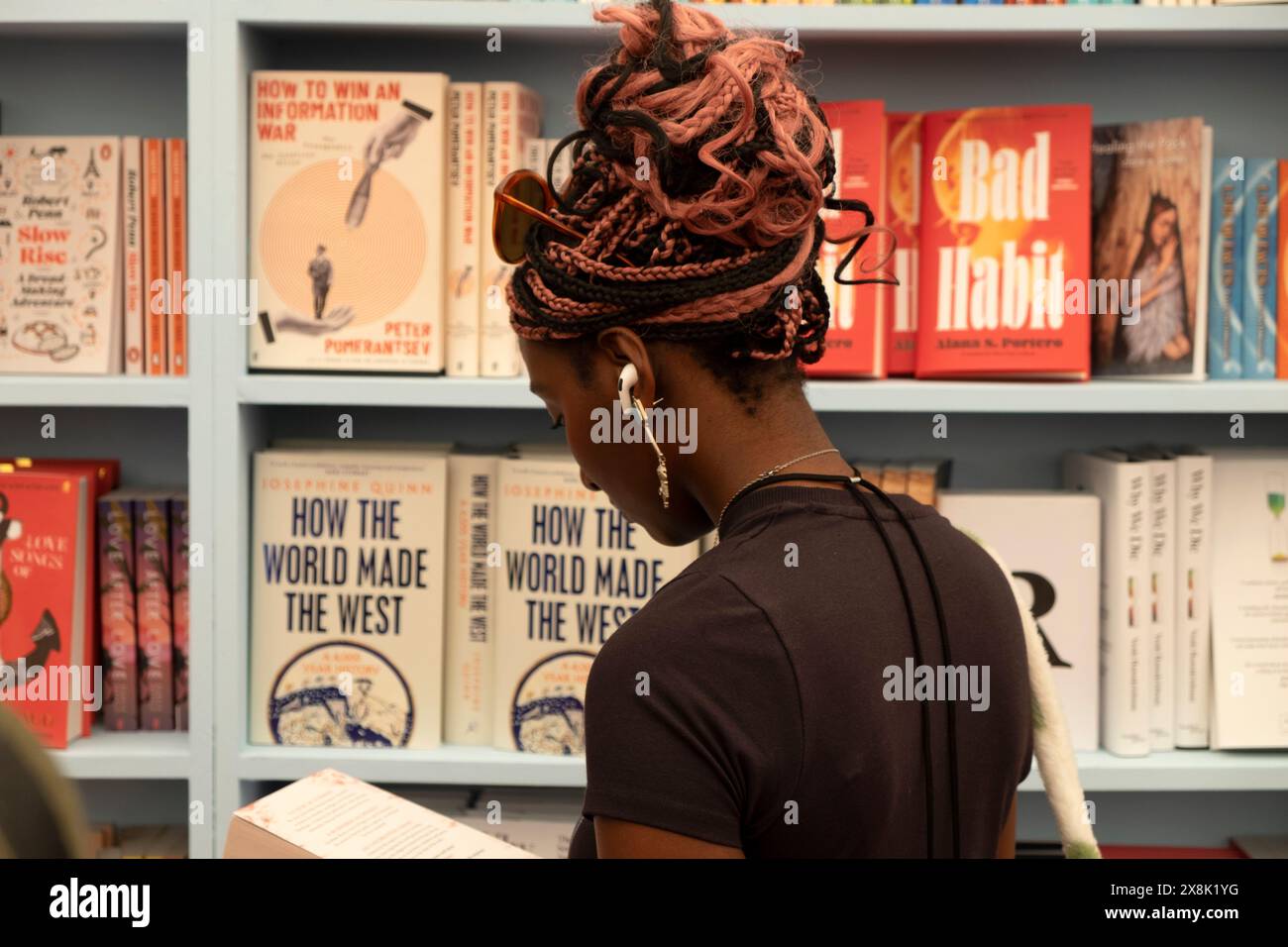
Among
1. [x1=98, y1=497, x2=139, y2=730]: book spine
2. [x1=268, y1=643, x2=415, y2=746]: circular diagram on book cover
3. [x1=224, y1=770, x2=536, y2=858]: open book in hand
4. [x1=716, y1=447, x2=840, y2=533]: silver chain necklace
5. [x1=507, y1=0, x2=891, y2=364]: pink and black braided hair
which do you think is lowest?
[x1=268, y1=643, x2=415, y2=746]: circular diagram on book cover

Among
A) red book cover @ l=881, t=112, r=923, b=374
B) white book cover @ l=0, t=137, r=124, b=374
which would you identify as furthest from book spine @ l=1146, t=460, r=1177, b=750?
white book cover @ l=0, t=137, r=124, b=374

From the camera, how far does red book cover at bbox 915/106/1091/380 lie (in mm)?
1445

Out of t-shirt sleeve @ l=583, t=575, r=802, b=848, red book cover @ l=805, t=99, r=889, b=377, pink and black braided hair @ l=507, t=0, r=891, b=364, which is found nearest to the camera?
t-shirt sleeve @ l=583, t=575, r=802, b=848

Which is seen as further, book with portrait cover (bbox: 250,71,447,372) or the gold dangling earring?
book with portrait cover (bbox: 250,71,447,372)

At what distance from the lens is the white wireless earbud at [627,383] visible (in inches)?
30.3

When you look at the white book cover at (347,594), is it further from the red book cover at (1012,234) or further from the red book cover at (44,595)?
the red book cover at (1012,234)

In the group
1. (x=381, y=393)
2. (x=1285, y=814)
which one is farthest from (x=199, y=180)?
(x=1285, y=814)

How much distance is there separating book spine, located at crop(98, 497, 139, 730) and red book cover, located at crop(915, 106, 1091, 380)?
1040 millimetres

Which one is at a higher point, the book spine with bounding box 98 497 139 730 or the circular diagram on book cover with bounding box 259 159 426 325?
the circular diagram on book cover with bounding box 259 159 426 325

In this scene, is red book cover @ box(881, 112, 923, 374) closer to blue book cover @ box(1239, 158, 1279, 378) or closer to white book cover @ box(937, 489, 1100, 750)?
white book cover @ box(937, 489, 1100, 750)

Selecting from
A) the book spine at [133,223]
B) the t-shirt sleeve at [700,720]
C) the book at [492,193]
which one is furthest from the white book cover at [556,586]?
the t-shirt sleeve at [700,720]

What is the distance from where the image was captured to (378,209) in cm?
146

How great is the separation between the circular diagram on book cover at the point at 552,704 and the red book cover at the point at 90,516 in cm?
54

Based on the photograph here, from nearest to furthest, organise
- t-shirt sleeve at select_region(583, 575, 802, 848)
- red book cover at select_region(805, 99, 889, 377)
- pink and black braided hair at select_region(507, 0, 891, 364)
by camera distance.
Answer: t-shirt sleeve at select_region(583, 575, 802, 848), pink and black braided hair at select_region(507, 0, 891, 364), red book cover at select_region(805, 99, 889, 377)
